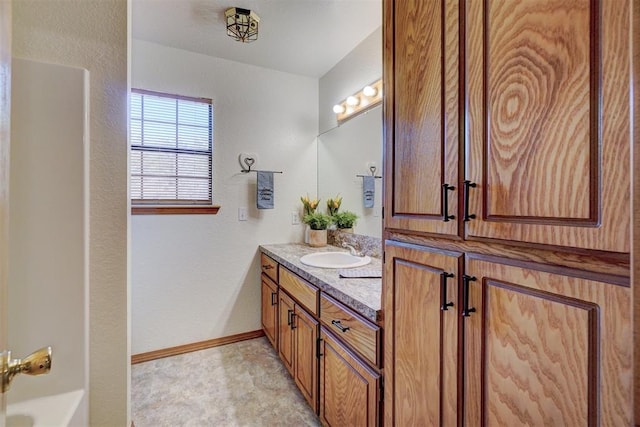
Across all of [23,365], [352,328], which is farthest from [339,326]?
[23,365]

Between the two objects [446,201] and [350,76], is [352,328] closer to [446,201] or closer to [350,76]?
[446,201]

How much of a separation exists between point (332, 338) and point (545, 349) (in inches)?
38.0

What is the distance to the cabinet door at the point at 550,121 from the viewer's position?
493 millimetres

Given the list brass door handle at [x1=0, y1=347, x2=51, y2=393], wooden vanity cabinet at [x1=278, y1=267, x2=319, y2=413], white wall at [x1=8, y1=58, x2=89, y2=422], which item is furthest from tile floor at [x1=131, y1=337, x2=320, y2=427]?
brass door handle at [x1=0, y1=347, x2=51, y2=393]

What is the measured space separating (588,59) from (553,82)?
0.20 ft

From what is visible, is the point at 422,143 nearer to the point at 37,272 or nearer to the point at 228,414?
the point at 37,272

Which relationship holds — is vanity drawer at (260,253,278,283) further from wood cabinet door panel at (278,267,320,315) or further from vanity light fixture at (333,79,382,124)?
vanity light fixture at (333,79,382,124)

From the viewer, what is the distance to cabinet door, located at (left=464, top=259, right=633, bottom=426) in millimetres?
498

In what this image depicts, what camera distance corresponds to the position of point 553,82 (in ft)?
1.91

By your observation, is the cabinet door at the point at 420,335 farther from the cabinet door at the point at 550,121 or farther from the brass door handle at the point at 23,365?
the brass door handle at the point at 23,365

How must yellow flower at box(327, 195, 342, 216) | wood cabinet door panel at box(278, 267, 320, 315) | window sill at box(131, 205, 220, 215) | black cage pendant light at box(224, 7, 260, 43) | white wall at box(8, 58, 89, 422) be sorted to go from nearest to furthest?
white wall at box(8, 58, 89, 422)
wood cabinet door panel at box(278, 267, 320, 315)
black cage pendant light at box(224, 7, 260, 43)
window sill at box(131, 205, 220, 215)
yellow flower at box(327, 195, 342, 216)

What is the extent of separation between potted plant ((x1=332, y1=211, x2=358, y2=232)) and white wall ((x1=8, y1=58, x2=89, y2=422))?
5.68 feet

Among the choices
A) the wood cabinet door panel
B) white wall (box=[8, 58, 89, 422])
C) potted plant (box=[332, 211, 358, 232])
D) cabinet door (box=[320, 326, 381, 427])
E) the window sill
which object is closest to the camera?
white wall (box=[8, 58, 89, 422])

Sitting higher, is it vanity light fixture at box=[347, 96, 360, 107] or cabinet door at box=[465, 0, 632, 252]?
vanity light fixture at box=[347, 96, 360, 107]
